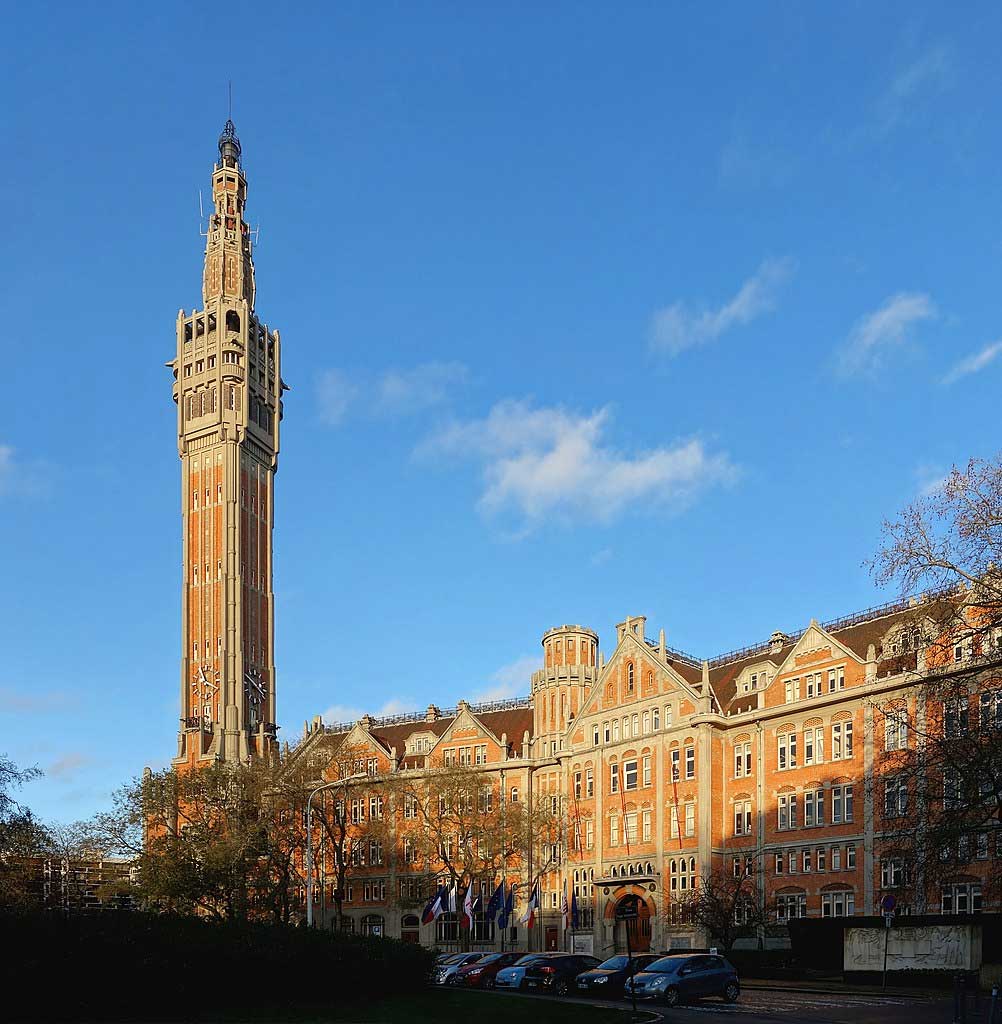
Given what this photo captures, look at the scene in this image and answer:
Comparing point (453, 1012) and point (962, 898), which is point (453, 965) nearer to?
point (453, 1012)

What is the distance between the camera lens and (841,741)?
239 ft

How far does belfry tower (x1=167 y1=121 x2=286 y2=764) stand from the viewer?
383 ft

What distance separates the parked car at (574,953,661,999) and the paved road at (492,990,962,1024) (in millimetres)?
1808

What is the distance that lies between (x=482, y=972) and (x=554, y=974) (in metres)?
4.98

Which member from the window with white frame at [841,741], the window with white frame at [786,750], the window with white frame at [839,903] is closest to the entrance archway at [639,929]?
the window with white frame at [786,750]

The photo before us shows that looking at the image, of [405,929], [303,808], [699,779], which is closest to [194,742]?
[405,929]

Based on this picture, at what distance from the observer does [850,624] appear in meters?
79.4

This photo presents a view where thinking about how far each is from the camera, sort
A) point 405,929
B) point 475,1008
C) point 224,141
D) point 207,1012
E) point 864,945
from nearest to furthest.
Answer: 1. point 207,1012
2. point 475,1008
3. point 864,945
4. point 405,929
5. point 224,141

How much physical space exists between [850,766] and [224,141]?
337 ft

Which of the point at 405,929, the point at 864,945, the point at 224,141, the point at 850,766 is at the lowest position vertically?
the point at 405,929

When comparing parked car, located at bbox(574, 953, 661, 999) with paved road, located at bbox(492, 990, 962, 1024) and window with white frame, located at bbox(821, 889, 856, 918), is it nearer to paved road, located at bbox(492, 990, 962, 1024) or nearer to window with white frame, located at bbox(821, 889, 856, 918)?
paved road, located at bbox(492, 990, 962, 1024)

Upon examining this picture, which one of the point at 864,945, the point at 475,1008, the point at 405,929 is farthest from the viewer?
the point at 405,929

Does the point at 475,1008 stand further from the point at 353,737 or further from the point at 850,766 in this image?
the point at 353,737

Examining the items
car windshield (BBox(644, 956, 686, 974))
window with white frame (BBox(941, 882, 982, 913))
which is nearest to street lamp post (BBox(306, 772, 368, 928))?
car windshield (BBox(644, 956, 686, 974))
